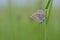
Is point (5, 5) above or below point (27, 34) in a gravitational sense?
above

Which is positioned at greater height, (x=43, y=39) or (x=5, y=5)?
(x=5, y=5)

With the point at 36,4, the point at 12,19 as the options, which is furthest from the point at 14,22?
the point at 36,4

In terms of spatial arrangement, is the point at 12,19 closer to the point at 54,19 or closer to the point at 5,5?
the point at 5,5

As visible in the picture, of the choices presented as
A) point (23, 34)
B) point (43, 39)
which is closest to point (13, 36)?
point (23, 34)

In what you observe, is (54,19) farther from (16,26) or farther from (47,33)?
(16,26)

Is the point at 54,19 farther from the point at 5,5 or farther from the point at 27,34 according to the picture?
the point at 5,5
